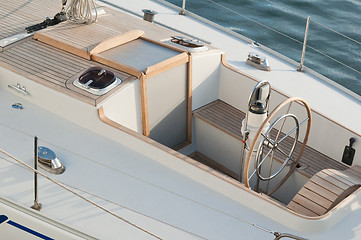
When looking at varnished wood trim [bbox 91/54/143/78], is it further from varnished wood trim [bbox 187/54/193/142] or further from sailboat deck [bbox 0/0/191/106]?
varnished wood trim [bbox 187/54/193/142]

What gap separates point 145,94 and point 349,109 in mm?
2169

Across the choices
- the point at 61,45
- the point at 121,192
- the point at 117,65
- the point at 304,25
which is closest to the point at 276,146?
the point at 121,192

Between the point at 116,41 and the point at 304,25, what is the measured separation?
275 inches

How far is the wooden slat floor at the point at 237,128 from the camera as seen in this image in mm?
5196

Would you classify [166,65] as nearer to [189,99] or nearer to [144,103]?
[144,103]

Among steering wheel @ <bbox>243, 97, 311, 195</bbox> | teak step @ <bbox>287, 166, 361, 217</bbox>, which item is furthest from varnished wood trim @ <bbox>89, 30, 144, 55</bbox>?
teak step @ <bbox>287, 166, 361, 217</bbox>

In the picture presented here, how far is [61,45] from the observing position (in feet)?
18.1

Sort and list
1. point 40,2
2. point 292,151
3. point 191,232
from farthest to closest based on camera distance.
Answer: point 40,2, point 292,151, point 191,232

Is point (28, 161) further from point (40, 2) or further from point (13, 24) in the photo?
point (40, 2)

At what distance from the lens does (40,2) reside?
6633mm

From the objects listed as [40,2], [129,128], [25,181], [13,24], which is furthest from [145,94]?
[40,2]

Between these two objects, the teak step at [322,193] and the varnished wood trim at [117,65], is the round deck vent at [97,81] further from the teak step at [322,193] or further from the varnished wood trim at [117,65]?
the teak step at [322,193]

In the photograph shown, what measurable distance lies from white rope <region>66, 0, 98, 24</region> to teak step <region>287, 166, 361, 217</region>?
2898 millimetres

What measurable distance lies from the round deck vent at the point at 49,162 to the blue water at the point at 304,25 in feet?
21.1
